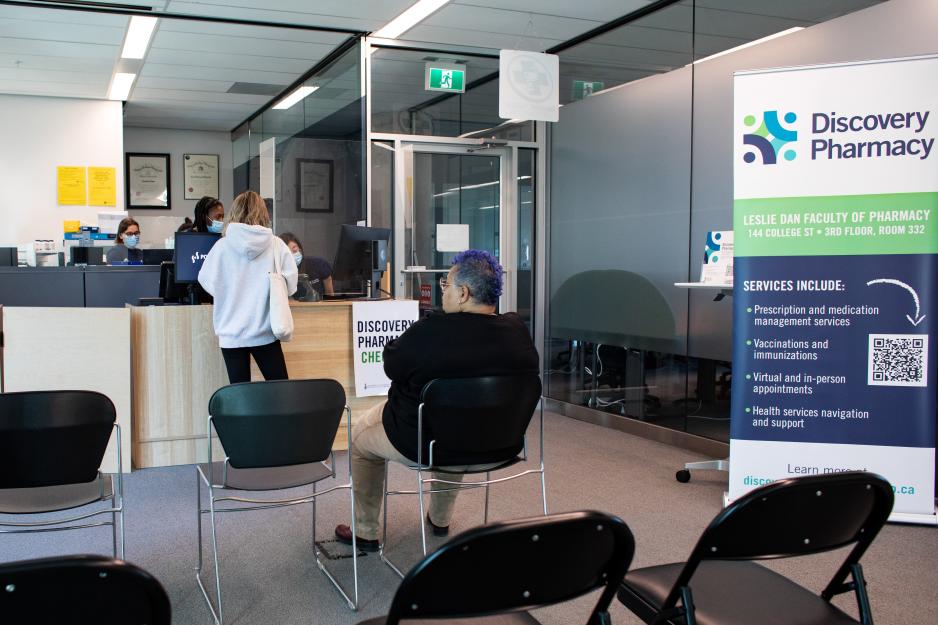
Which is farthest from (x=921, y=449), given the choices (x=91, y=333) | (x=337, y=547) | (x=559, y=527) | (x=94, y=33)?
(x=94, y=33)

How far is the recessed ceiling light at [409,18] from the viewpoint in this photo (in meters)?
5.95

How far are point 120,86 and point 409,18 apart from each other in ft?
13.6

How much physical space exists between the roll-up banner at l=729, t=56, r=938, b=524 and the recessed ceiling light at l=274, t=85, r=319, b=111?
5148 mm

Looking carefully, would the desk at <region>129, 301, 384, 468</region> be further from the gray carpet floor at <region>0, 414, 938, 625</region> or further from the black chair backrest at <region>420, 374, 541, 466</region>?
the black chair backrest at <region>420, 374, 541, 466</region>

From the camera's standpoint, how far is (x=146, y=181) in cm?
1151

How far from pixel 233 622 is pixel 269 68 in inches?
251

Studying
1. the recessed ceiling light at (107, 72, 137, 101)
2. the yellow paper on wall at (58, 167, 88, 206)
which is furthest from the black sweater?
the yellow paper on wall at (58, 167, 88, 206)

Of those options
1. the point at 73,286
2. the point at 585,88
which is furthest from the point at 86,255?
the point at 585,88

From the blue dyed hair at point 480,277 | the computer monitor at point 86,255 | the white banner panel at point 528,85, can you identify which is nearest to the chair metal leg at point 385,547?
the blue dyed hair at point 480,277

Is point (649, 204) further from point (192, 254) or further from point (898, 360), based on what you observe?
point (192, 254)

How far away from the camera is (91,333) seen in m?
4.75

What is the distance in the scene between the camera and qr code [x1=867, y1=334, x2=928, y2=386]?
155 inches

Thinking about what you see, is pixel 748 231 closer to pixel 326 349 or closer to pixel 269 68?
pixel 326 349

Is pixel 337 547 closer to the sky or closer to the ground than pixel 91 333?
closer to the ground
